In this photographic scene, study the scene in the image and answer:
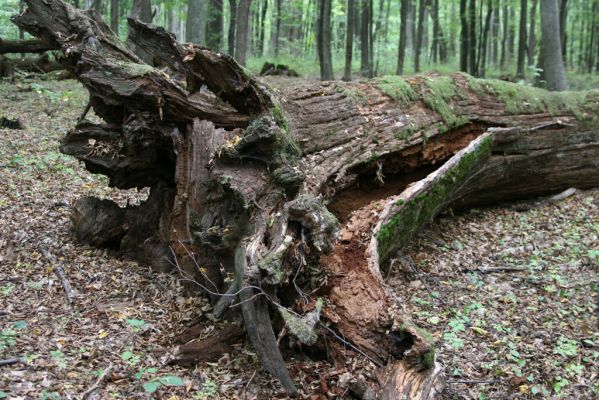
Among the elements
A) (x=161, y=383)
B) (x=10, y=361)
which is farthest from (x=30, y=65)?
(x=161, y=383)

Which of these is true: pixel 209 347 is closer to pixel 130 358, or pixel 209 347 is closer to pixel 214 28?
pixel 130 358

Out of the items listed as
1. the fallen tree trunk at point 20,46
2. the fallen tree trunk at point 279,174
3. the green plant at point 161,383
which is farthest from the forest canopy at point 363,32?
the green plant at point 161,383

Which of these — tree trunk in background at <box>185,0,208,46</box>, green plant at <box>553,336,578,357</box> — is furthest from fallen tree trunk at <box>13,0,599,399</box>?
tree trunk in background at <box>185,0,208,46</box>

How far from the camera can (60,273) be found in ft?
17.9

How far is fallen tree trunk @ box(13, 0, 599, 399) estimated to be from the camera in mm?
4133

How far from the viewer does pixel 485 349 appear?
4.83 meters

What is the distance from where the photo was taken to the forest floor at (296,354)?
3.92 meters

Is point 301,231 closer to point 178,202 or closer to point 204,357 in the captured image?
point 204,357

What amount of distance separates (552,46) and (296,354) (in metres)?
11.0

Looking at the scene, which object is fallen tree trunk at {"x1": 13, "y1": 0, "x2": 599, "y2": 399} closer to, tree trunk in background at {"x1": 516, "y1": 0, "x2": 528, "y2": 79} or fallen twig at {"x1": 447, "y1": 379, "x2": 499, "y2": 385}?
fallen twig at {"x1": 447, "y1": 379, "x2": 499, "y2": 385}

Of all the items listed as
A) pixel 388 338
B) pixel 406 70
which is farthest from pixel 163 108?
pixel 406 70

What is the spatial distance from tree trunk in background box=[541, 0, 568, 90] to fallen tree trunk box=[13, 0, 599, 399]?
5547 mm

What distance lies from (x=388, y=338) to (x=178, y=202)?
2.79 m

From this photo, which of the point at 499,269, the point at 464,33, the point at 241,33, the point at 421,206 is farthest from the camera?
the point at 464,33
